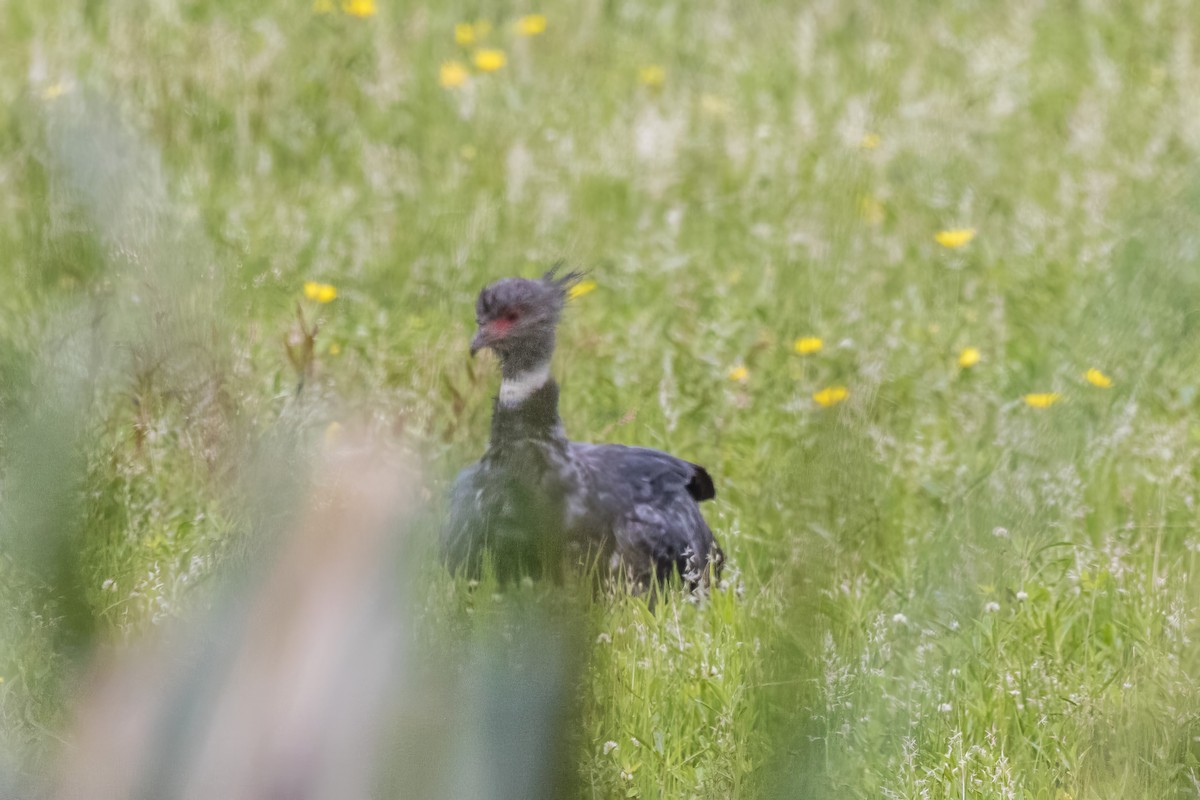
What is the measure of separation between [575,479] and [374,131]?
12.4 feet

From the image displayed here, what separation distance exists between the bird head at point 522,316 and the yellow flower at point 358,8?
177 inches

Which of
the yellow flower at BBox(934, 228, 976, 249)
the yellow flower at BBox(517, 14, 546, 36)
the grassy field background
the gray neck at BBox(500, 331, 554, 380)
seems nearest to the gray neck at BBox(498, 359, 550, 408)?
the gray neck at BBox(500, 331, 554, 380)

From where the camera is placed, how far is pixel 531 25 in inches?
316

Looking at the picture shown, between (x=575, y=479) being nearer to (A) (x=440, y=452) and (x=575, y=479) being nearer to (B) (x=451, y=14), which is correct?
(A) (x=440, y=452)

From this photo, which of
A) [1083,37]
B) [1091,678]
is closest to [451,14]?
[1083,37]

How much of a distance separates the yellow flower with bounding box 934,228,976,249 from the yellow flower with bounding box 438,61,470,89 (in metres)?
2.54

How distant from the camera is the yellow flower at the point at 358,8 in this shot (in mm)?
7824

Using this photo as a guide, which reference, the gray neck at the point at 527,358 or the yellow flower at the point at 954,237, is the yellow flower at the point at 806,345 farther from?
the yellow flower at the point at 954,237

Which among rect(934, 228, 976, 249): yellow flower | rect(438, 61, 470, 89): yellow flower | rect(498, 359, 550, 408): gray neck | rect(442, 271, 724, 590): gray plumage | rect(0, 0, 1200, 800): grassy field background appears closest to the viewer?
rect(0, 0, 1200, 800): grassy field background

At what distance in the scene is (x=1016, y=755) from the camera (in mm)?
2662

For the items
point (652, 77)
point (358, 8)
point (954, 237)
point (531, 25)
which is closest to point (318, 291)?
point (954, 237)

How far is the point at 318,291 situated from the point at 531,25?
11.8 feet

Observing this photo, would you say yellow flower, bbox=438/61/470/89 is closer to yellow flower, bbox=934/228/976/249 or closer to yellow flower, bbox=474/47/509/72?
yellow flower, bbox=474/47/509/72

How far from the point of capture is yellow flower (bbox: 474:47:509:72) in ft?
24.7
